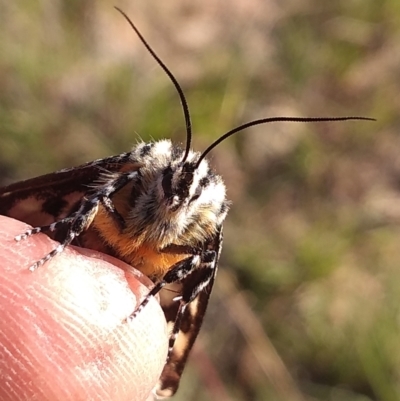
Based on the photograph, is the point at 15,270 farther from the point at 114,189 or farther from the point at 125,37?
the point at 125,37

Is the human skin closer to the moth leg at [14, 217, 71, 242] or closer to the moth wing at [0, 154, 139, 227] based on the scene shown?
the moth leg at [14, 217, 71, 242]

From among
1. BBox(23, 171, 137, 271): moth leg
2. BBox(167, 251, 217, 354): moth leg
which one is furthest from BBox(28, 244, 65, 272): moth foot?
BBox(167, 251, 217, 354): moth leg

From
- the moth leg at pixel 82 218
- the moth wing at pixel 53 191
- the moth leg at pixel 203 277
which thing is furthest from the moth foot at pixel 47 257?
the moth leg at pixel 203 277

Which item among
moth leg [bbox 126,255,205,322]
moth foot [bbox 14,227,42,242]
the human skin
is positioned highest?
moth leg [bbox 126,255,205,322]

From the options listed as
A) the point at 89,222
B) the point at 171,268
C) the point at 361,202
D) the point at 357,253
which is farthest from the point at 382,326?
the point at 89,222

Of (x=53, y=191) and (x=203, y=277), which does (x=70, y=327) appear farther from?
(x=53, y=191)

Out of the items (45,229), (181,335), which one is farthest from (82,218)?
(181,335)

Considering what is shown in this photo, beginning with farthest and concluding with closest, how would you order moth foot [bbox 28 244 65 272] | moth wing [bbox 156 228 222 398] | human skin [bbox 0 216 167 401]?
moth wing [bbox 156 228 222 398] → moth foot [bbox 28 244 65 272] → human skin [bbox 0 216 167 401]
